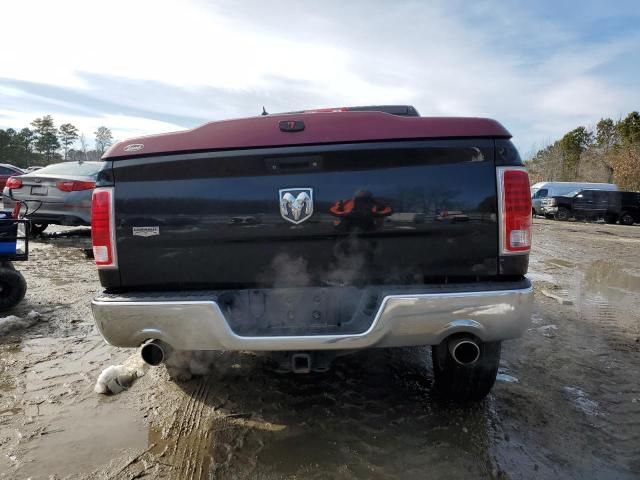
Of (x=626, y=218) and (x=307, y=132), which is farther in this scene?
(x=626, y=218)

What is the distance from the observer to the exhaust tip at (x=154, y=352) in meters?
2.32

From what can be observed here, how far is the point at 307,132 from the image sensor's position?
7.63ft

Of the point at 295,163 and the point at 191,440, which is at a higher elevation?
the point at 295,163

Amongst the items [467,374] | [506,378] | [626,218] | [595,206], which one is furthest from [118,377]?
[626,218]

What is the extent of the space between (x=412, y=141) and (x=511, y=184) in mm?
535

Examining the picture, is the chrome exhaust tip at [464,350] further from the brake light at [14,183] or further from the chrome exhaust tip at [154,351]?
the brake light at [14,183]

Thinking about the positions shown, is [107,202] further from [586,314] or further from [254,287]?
[586,314]

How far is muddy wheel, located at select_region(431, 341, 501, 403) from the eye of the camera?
2541 millimetres

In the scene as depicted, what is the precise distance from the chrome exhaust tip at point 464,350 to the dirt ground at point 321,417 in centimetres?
53

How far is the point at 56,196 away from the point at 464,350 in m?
8.27

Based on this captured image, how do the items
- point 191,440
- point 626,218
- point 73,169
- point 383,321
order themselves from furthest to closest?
point 626,218 < point 73,169 < point 191,440 < point 383,321

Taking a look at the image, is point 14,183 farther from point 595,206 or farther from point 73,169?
point 595,206

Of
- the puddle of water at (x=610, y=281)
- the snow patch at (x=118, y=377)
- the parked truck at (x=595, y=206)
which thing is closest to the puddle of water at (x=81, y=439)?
the snow patch at (x=118, y=377)

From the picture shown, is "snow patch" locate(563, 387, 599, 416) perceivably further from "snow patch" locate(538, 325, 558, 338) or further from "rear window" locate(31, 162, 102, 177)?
"rear window" locate(31, 162, 102, 177)
